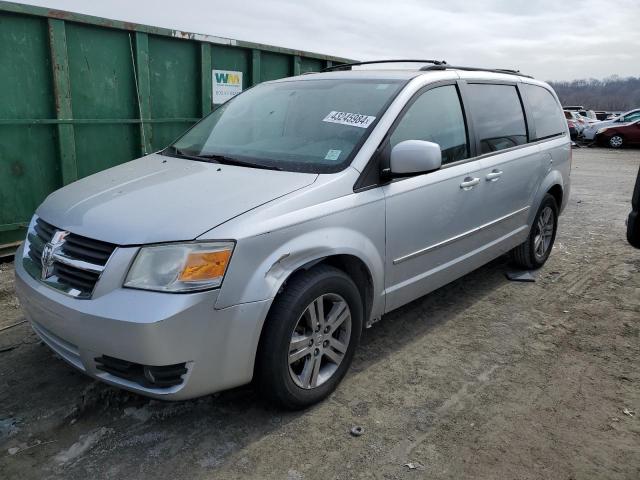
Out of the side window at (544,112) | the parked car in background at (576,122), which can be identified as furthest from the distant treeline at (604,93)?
the side window at (544,112)

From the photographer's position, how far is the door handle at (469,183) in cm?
365

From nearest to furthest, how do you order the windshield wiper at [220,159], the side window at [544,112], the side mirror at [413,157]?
the side mirror at [413,157] < the windshield wiper at [220,159] < the side window at [544,112]

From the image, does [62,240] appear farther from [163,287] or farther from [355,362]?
[355,362]

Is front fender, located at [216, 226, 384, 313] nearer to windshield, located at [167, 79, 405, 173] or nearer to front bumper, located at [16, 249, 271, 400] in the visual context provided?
front bumper, located at [16, 249, 271, 400]

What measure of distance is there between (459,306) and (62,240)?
9.64 ft

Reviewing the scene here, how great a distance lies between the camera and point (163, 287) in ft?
7.48

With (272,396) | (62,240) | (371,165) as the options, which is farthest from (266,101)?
(272,396)

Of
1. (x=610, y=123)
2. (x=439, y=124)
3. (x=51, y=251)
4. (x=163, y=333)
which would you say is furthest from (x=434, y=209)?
(x=610, y=123)

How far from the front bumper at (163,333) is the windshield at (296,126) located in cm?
100

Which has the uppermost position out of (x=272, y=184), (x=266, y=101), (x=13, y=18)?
(x=13, y=18)

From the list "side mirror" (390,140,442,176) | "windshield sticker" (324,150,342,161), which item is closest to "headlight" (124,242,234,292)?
"windshield sticker" (324,150,342,161)

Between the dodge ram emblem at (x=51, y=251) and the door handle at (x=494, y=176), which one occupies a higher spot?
the door handle at (x=494, y=176)

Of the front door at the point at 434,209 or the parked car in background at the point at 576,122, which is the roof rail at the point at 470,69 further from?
the parked car in background at the point at 576,122

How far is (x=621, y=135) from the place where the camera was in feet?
69.1
